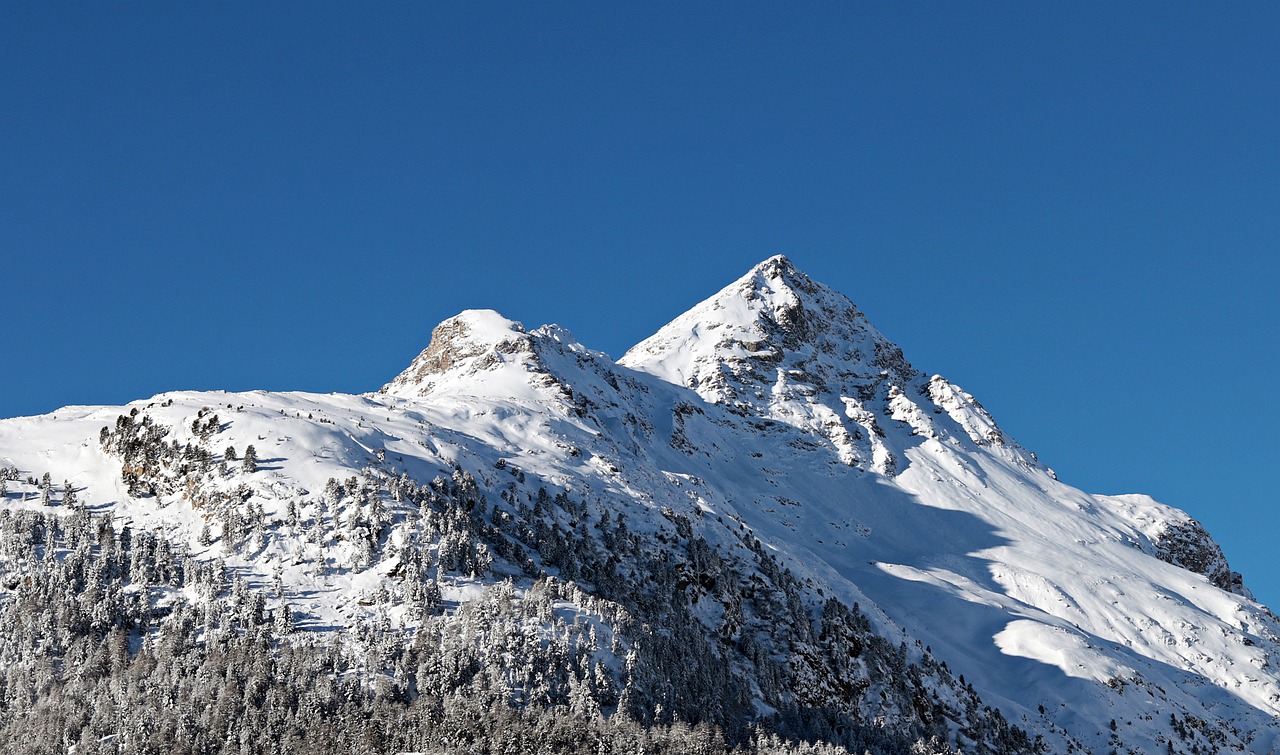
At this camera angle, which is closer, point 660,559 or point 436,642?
point 436,642

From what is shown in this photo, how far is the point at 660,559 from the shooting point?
320 feet

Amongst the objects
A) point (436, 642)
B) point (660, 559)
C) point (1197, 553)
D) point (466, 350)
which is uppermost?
point (466, 350)

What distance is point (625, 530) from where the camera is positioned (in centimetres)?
9975

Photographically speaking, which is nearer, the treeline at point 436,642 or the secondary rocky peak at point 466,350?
the treeline at point 436,642

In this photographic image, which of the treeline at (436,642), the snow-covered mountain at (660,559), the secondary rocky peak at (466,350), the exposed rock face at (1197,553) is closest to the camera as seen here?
the treeline at (436,642)

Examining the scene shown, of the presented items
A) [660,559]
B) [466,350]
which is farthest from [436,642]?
[466,350]

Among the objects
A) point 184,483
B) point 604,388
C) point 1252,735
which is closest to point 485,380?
point 604,388

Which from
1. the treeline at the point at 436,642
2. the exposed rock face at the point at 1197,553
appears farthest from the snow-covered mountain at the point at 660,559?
the exposed rock face at the point at 1197,553

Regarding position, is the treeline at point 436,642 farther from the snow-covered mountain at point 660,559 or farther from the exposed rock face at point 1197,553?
the exposed rock face at point 1197,553

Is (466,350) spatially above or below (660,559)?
above

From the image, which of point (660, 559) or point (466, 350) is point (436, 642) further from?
point (466, 350)

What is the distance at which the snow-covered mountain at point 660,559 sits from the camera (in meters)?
78.4

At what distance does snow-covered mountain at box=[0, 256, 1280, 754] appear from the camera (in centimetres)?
7838

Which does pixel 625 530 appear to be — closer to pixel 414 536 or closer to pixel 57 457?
pixel 414 536
